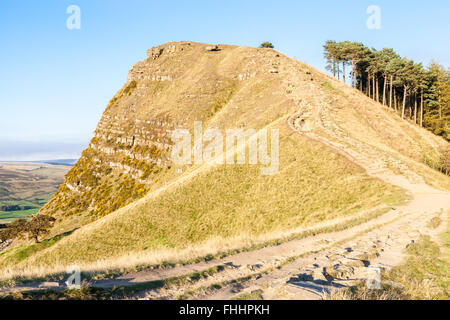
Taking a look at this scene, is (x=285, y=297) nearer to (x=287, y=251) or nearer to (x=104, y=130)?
(x=287, y=251)

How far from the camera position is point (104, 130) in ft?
292

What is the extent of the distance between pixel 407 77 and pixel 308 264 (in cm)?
8087

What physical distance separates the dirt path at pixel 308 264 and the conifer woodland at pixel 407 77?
65.2 m

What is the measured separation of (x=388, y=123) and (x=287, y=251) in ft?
188

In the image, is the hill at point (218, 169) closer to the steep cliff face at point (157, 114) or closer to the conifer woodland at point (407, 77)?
the steep cliff face at point (157, 114)

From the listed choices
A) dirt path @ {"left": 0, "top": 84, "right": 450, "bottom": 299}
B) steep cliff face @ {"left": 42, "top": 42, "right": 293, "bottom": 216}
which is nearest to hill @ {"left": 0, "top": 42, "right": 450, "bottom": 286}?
steep cliff face @ {"left": 42, "top": 42, "right": 293, "bottom": 216}

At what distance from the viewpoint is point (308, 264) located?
1277cm

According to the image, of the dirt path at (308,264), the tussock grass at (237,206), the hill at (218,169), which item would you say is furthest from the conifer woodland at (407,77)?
Result: the dirt path at (308,264)

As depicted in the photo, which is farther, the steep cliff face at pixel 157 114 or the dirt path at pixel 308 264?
the steep cliff face at pixel 157 114

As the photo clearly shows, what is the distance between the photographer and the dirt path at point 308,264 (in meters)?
9.80

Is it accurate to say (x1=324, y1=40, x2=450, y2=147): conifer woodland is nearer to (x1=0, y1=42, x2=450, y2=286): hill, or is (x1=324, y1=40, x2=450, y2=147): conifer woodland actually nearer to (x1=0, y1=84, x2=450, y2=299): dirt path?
(x1=0, y1=42, x2=450, y2=286): hill

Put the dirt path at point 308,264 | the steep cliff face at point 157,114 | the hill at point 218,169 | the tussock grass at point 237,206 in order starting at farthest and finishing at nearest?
the steep cliff face at point 157,114, the tussock grass at point 237,206, the hill at point 218,169, the dirt path at point 308,264

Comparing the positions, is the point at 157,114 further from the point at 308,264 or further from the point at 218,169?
the point at 308,264

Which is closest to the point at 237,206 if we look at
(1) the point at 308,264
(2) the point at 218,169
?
(2) the point at 218,169
